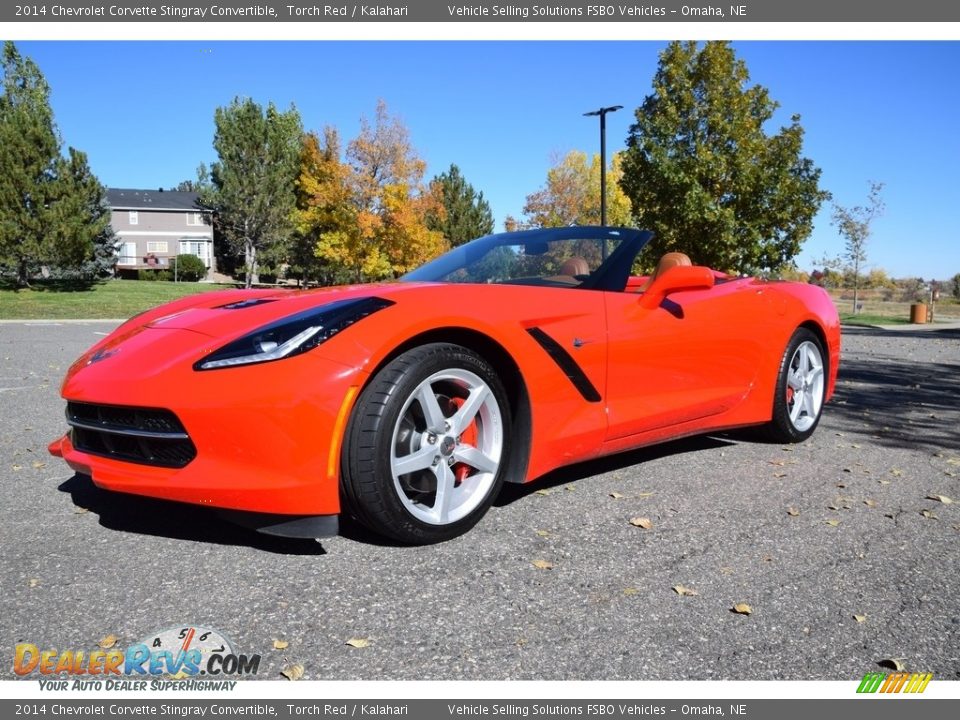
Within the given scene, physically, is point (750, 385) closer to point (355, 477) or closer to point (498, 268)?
point (498, 268)

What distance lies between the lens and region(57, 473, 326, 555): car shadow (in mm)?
2926

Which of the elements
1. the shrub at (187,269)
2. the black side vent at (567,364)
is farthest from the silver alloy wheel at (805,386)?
the shrub at (187,269)

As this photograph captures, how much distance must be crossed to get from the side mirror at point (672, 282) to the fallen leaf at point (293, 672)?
2.36 m

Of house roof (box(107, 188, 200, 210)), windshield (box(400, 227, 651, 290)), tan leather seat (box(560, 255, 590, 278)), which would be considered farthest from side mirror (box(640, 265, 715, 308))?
house roof (box(107, 188, 200, 210))

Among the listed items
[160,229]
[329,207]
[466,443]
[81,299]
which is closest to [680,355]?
[466,443]

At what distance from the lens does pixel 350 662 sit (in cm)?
204

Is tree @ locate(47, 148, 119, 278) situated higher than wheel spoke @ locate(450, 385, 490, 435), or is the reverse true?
tree @ locate(47, 148, 119, 278)

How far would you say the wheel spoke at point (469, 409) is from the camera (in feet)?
9.66

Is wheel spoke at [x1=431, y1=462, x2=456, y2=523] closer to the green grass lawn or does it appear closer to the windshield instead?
the windshield

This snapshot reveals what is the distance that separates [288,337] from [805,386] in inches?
142

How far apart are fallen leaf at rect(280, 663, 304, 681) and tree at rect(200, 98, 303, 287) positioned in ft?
129
